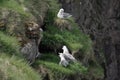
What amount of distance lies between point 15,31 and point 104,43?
13.7 meters

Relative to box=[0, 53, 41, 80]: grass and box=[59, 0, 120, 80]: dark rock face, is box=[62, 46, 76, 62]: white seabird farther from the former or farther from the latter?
box=[59, 0, 120, 80]: dark rock face

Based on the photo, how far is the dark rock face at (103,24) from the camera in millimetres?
23750

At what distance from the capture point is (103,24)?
25.4m

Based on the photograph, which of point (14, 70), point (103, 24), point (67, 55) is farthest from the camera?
point (103, 24)

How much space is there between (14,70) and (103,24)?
1709 centimetres

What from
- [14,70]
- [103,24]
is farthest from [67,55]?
[103,24]

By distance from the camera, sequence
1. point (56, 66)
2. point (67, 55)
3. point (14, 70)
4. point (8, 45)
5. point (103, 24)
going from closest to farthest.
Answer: point (14, 70) → point (8, 45) → point (56, 66) → point (67, 55) → point (103, 24)

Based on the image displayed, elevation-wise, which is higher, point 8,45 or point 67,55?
point 8,45

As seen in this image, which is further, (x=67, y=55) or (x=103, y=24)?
(x=103, y=24)

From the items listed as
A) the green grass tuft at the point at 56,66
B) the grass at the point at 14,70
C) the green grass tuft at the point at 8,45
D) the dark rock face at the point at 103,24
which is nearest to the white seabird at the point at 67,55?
the green grass tuft at the point at 56,66

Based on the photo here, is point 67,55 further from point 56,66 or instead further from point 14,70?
point 14,70

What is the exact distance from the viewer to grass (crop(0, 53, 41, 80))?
8.09 m

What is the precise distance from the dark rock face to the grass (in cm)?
1218

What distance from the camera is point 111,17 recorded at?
88.1 feet
